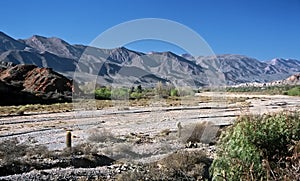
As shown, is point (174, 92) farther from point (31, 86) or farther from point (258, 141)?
point (258, 141)

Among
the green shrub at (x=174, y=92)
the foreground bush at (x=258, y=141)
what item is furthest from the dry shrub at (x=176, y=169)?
the green shrub at (x=174, y=92)

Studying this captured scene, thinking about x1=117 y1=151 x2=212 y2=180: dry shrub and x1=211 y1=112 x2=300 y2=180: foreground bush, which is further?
x1=117 y1=151 x2=212 y2=180: dry shrub

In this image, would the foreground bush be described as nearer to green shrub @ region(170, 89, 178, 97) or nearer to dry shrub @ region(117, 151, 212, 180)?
dry shrub @ region(117, 151, 212, 180)

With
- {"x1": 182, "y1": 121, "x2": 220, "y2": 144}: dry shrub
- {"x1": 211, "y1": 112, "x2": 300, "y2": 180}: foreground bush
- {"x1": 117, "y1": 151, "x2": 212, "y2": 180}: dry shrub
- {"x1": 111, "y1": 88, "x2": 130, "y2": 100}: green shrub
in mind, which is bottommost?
{"x1": 117, "y1": 151, "x2": 212, "y2": 180}: dry shrub

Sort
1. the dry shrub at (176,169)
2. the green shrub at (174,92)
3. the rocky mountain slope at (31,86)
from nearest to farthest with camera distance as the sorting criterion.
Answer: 1. the dry shrub at (176,169)
2. the rocky mountain slope at (31,86)
3. the green shrub at (174,92)

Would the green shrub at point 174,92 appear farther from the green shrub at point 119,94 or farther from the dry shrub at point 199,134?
the dry shrub at point 199,134

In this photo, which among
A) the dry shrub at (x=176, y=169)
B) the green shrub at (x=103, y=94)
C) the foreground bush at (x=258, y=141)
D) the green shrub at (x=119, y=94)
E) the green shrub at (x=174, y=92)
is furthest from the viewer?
the green shrub at (x=174, y=92)

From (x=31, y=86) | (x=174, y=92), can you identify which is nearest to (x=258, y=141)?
(x=31, y=86)

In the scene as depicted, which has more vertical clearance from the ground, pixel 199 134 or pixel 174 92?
pixel 174 92

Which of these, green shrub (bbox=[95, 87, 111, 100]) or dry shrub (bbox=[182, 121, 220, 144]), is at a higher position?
green shrub (bbox=[95, 87, 111, 100])

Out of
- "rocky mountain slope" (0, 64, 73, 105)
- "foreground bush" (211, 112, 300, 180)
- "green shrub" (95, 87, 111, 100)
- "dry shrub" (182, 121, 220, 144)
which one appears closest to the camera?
"foreground bush" (211, 112, 300, 180)

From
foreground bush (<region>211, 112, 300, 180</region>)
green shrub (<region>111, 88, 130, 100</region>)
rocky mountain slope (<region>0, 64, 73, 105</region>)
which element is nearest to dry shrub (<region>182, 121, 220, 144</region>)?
foreground bush (<region>211, 112, 300, 180</region>)

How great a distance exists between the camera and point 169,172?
13.1 metres

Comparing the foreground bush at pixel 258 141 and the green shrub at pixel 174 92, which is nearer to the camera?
the foreground bush at pixel 258 141
